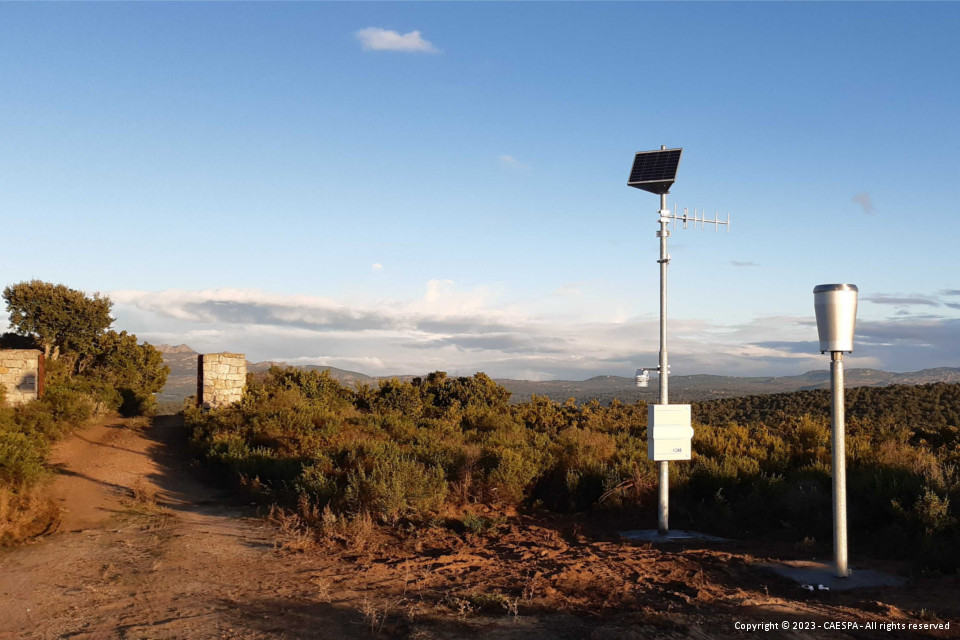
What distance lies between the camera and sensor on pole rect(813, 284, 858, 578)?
7.32 m

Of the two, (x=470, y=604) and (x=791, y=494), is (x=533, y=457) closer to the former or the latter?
(x=791, y=494)

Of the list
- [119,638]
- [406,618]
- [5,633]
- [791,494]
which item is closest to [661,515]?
[791,494]

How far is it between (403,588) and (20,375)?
19941 millimetres

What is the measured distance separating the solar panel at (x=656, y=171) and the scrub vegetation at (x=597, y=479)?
16.3 ft

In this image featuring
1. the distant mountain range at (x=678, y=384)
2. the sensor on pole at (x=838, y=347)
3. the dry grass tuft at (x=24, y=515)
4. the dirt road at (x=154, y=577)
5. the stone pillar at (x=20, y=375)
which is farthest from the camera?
the distant mountain range at (x=678, y=384)

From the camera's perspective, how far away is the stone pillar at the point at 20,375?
2105 cm

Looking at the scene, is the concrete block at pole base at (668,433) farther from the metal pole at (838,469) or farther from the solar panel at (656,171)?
the solar panel at (656,171)

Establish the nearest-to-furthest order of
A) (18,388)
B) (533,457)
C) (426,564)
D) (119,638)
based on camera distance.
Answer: (119,638) → (426,564) → (533,457) → (18,388)

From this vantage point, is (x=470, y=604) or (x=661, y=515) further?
(x=661, y=515)

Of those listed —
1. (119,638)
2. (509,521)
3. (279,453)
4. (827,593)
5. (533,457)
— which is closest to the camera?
(119,638)

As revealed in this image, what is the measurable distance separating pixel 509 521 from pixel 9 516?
7.54 meters

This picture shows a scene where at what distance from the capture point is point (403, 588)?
7.02m

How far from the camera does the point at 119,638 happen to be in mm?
5789

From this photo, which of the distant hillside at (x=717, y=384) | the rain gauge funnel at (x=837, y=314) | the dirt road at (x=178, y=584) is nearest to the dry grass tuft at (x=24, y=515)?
the dirt road at (x=178, y=584)
